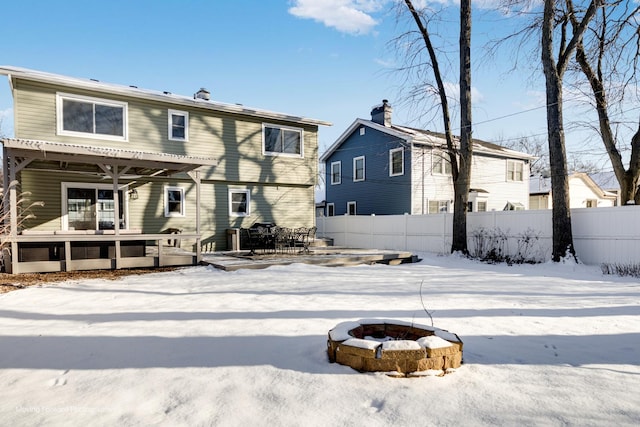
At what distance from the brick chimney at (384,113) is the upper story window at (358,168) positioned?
7.38 ft

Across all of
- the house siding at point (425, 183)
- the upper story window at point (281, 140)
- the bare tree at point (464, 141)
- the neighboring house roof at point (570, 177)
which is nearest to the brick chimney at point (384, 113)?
the house siding at point (425, 183)

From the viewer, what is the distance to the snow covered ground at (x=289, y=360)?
7.74 feet

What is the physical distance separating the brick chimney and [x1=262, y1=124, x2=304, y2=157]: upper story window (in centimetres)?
681

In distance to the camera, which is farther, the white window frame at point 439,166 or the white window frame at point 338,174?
the white window frame at point 338,174

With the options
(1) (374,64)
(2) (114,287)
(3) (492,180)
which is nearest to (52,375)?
(2) (114,287)

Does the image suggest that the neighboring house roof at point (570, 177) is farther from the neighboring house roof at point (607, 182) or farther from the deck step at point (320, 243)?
the deck step at point (320, 243)

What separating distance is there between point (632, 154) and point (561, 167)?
12.5 feet

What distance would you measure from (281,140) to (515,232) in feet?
29.0

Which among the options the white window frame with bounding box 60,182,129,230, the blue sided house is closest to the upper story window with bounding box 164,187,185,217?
the white window frame with bounding box 60,182,129,230

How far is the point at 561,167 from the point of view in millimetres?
10508

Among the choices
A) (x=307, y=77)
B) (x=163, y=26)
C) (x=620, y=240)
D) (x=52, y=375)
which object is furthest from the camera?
(x=307, y=77)

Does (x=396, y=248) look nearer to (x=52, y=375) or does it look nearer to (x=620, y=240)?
(x=620, y=240)

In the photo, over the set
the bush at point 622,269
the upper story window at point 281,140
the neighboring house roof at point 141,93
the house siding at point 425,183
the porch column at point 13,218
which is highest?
the neighboring house roof at point 141,93

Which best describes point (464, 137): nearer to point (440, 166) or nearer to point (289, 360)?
point (440, 166)
